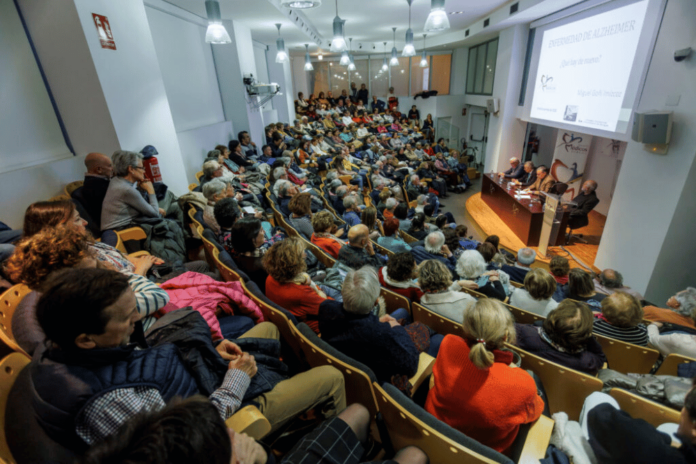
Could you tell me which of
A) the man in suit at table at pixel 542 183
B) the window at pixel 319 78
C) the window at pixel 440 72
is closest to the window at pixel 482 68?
the window at pixel 440 72

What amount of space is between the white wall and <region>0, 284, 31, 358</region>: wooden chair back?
5.29 metres

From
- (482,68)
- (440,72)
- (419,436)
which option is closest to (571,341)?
(419,436)

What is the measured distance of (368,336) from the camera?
152 centimetres

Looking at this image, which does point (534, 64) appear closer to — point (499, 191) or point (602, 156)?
point (602, 156)

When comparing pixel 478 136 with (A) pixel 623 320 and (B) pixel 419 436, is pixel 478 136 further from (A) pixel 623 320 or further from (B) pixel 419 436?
(B) pixel 419 436

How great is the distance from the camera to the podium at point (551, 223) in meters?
4.76

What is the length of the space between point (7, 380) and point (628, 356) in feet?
9.51

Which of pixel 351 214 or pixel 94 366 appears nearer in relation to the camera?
pixel 94 366

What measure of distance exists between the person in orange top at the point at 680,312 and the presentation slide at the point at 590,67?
3.09 meters

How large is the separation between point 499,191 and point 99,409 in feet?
23.8

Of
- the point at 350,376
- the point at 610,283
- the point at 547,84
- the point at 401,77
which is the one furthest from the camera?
the point at 401,77

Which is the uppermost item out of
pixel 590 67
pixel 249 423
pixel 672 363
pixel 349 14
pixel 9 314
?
pixel 349 14

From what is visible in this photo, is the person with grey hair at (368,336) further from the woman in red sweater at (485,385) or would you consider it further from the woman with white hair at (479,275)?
the woman with white hair at (479,275)

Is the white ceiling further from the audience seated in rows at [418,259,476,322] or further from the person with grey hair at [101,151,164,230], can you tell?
the audience seated in rows at [418,259,476,322]
